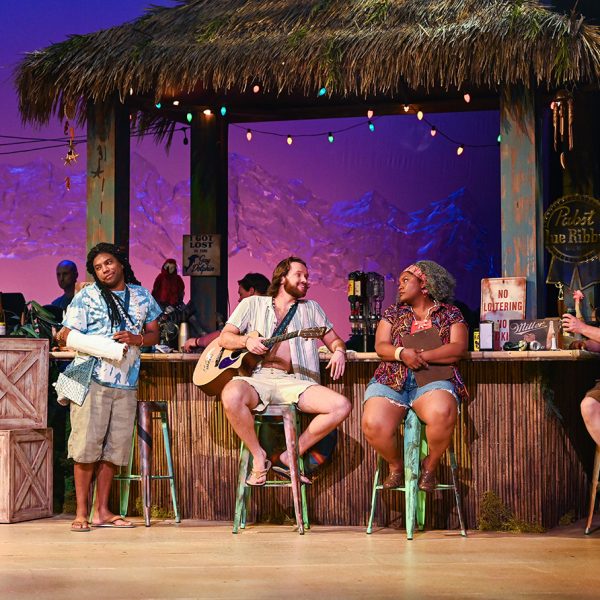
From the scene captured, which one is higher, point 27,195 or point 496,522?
point 27,195

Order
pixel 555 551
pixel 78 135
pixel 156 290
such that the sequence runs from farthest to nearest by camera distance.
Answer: pixel 78 135, pixel 156 290, pixel 555 551

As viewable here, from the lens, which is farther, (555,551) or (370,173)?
(370,173)

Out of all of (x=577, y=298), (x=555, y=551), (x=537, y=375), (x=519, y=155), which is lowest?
(x=555, y=551)

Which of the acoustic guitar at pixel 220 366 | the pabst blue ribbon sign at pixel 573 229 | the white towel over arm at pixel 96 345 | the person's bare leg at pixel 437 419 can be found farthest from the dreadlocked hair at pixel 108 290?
the pabst blue ribbon sign at pixel 573 229

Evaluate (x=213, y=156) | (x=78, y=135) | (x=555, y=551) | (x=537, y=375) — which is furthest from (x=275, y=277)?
(x=78, y=135)

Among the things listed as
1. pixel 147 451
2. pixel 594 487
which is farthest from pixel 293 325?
pixel 594 487

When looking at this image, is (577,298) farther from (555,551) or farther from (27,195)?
(27,195)

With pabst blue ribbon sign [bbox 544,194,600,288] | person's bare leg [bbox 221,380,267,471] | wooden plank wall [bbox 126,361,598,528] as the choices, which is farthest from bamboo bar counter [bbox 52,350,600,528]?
pabst blue ribbon sign [bbox 544,194,600,288]

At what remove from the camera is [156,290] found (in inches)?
488

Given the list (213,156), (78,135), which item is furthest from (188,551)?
(78,135)

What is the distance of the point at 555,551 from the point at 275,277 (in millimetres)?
2170

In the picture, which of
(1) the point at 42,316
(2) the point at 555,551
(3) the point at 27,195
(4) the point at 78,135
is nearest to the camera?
(2) the point at 555,551

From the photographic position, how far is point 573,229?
1005 cm

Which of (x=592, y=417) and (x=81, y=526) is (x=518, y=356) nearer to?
(x=592, y=417)
